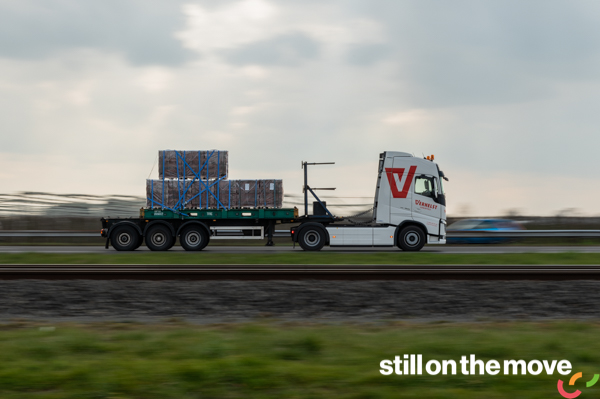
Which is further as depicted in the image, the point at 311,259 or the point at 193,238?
the point at 193,238

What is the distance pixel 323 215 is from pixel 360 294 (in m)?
10.6

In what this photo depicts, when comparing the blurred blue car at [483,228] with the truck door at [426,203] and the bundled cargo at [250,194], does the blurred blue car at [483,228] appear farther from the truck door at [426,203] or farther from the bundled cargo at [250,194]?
the bundled cargo at [250,194]

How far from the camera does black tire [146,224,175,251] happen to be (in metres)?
20.9

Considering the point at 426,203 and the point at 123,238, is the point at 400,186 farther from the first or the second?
the point at 123,238

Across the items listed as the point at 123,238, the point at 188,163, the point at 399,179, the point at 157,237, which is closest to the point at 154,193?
the point at 157,237

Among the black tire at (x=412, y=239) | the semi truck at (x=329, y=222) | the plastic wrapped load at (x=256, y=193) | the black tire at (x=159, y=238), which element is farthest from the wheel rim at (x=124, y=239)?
the black tire at (x=412, y=239)

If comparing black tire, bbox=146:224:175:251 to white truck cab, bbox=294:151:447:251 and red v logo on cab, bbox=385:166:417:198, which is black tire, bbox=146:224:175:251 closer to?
white truck cab, bbox=294:151:447:251

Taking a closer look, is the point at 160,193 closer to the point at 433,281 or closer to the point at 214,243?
the point at 214,243

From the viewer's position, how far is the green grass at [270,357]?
14.3 feet

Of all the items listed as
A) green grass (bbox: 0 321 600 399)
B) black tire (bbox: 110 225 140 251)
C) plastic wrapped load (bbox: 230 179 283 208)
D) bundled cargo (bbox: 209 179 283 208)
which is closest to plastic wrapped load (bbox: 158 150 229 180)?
bundled cargo (bbox: 209 179 283 208)

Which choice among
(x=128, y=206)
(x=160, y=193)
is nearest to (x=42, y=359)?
(x=160, y=193)

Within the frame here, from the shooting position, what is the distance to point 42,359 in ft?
17.6

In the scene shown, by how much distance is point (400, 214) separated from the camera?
Answer: 66.1 feet

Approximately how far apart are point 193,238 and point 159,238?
1.27 meters
